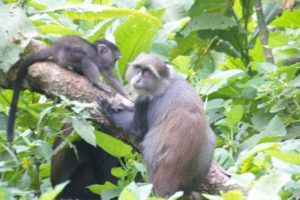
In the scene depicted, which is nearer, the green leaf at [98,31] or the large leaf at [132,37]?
the large leaf at [132,37]

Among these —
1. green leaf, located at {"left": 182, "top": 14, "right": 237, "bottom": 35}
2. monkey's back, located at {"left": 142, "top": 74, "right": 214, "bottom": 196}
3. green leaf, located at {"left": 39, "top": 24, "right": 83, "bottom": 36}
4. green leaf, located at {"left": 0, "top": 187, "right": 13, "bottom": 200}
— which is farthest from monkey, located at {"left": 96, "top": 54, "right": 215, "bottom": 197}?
green leaf, located at {"left": 182, "top": 14, "right": 237, "bottom": 35}

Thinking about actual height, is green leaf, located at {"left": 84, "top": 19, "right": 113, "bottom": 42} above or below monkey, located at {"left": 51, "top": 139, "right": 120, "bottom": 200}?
above

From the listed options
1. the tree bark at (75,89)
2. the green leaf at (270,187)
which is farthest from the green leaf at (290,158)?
the tree bark at (75,89)

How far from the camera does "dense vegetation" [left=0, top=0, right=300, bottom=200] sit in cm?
525

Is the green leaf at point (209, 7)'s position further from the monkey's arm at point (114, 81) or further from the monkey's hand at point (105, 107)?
the monkey's hand at point (105, 107)

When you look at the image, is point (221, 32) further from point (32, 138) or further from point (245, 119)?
point (32, 138)

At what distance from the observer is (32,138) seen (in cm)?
563

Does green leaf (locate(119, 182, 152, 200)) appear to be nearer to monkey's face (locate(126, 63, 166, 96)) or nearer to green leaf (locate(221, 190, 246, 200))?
green leaf (locate(221, 190, 246, 200))

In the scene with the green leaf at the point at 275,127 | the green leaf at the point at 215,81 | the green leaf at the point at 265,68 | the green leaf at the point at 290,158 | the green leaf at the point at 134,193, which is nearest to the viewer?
the green leaf at the point at 134,193

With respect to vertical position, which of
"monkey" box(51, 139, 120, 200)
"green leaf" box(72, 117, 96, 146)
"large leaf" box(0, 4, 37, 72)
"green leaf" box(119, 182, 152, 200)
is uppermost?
"green leaf" box(119, 182, 152, 200)

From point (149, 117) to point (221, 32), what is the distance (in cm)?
252

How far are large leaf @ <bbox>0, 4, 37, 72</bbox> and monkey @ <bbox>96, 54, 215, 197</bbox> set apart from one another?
0.66 meters

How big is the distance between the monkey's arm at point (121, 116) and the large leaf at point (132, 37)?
1309 millimetres

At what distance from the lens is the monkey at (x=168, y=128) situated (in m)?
5.37
